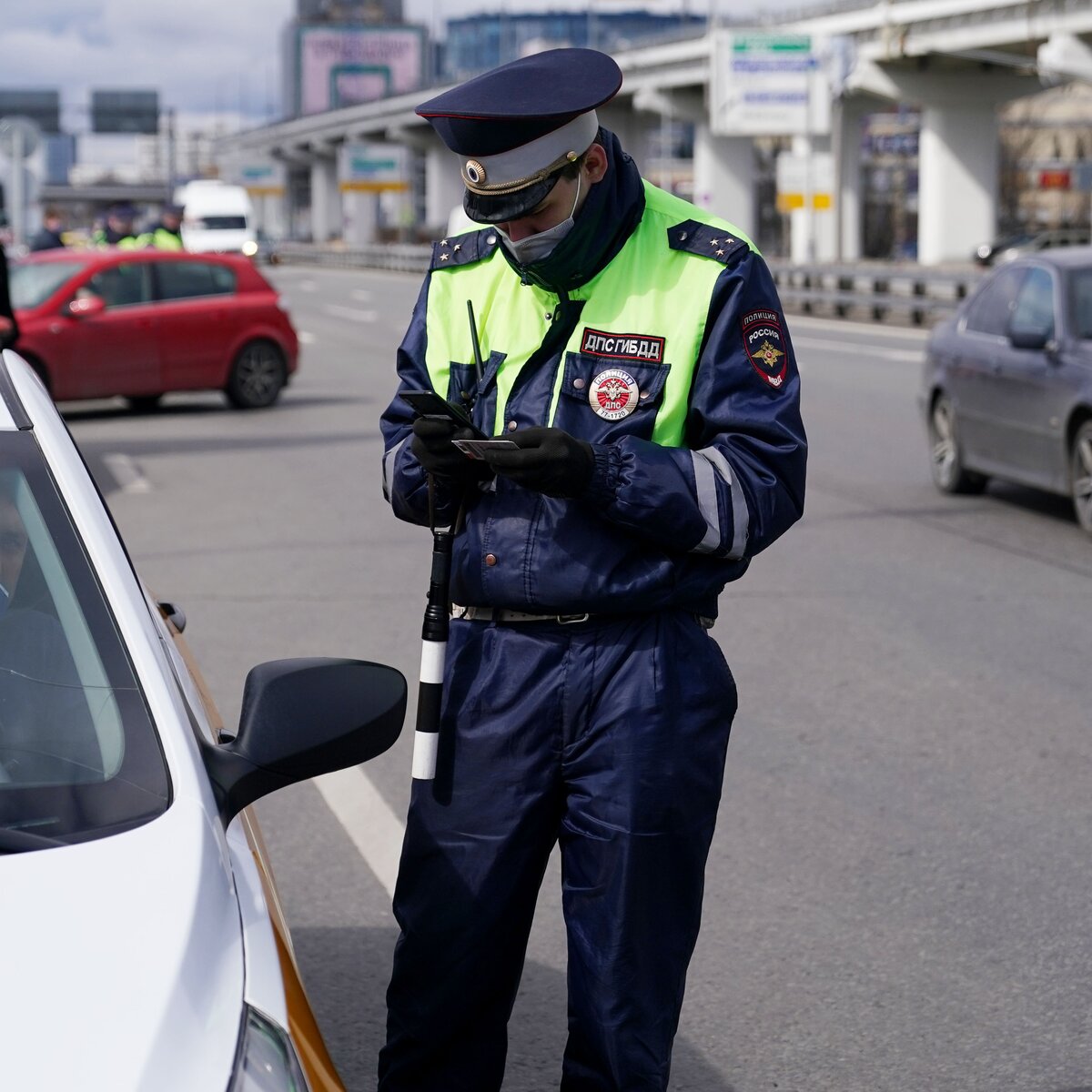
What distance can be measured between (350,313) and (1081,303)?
26.9 meters

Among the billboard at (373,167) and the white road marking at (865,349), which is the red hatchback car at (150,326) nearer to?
the white road marking at (865,349)

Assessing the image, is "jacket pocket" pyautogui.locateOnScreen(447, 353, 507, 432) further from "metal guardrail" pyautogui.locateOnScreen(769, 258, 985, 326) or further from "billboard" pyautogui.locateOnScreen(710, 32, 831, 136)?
"billboard" pyautogui.locateOnScreen(710, 32, 831, 136)

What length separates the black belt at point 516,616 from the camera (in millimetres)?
2877

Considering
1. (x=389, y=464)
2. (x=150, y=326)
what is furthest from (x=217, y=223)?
(x=389, y=464)

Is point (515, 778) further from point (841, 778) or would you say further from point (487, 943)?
point (841, 778)

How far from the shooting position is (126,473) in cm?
1355

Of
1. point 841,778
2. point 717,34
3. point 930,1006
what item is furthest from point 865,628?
point 717,34

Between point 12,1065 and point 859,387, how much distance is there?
1795cm

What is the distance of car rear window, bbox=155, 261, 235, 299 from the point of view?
17.7 m

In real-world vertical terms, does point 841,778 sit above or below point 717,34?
below

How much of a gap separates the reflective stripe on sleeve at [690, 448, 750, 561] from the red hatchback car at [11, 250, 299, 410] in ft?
46.8

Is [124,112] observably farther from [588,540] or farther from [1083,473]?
[588,540]

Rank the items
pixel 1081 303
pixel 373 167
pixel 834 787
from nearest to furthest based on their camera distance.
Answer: pixel 834 787 → pixel 1081 303 → pixel 373 167

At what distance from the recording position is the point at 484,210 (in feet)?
9.24
